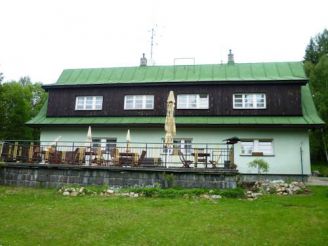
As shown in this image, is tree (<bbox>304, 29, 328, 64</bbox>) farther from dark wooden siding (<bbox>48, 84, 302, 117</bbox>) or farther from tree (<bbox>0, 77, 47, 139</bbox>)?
tree (<bbox>0, 77, 47, 139</bbox>)

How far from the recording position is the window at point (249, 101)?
20750mm

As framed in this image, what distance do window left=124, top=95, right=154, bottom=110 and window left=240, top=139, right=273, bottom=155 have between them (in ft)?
20.7

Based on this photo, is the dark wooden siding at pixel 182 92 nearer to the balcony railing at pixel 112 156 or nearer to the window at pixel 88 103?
the window at pixel 88 103

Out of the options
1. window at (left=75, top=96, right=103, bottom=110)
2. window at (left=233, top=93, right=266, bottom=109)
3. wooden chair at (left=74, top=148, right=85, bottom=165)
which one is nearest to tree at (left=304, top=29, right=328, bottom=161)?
window at (left=233, top=93, right=266, bottom=109)

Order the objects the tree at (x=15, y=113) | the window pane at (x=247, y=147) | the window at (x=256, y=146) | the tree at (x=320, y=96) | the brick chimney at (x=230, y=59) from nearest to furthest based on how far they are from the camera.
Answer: the window at (x=256, y=146) → the window pane at (x=247, y=147) → the brick chimney at (x=230, y=59) → the tree at (x=320, y=96) → the tree at (x=15, y=113)

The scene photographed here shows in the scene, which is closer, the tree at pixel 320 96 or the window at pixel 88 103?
the window at pixel 88 103

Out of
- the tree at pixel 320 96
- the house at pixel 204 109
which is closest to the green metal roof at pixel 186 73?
the house at pixel 204 109

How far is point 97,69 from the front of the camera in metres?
25.9

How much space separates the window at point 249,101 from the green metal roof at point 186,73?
40.5 inches

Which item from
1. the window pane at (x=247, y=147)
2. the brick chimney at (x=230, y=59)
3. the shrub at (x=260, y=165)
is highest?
the brick chimney at (x=230, y=59)

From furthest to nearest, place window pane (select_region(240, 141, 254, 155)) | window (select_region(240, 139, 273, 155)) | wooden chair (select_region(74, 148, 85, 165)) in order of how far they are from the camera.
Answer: window pane (select_region(240, 141, 254, 155)), window (select_region(240, 139, 273, 155)), wooden chair (select_region(74, 148, 85, 165))

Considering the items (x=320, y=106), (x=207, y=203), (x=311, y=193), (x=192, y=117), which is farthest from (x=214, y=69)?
(x=320, y=106)

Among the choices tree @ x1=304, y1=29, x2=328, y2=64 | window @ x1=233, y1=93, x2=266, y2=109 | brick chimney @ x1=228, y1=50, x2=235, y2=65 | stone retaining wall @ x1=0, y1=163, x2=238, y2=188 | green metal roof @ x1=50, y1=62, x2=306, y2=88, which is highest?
tree @ x1=304, y1=29, x2=328, y2=64

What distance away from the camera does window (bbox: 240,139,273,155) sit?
19484 millimetres
